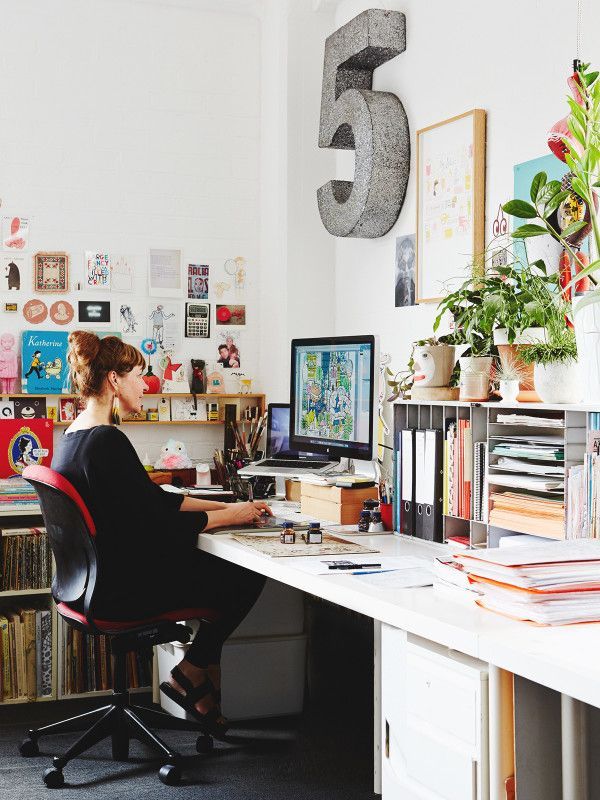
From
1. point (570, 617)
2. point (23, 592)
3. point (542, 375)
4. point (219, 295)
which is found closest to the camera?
point (570, 617)

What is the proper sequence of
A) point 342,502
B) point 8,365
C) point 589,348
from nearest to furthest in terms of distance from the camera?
point 589,348, point 342,502, point 8,365

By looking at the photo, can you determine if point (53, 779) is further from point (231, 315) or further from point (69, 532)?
point (231, 315)

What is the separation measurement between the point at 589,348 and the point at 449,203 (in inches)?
48.8

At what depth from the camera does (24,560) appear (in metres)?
3.73

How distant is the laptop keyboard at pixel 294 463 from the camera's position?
3.37 meters

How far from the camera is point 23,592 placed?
373cm

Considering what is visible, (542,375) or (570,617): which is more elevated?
(542,375)

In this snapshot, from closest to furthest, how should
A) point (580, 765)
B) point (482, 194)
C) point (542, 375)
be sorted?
1. point (580, 765)
2. point (542, 375)
3. point (482, 194)

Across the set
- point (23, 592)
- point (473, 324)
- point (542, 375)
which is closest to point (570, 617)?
point (542, 375)

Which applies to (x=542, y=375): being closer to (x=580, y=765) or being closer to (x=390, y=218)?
(x=580, y=765)

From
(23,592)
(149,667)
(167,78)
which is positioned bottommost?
(149,667)

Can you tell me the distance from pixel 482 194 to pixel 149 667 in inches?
86.1

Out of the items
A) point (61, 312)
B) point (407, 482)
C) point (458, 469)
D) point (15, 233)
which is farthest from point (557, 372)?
point (15, 233)

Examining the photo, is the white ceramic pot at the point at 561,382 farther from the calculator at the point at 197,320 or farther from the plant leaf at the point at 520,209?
the calculator at the point at 197,320
